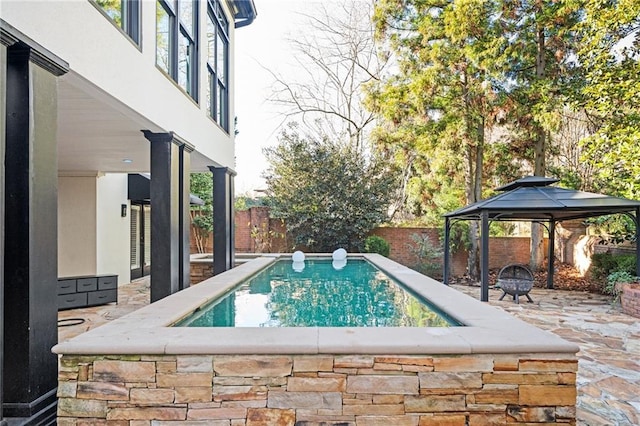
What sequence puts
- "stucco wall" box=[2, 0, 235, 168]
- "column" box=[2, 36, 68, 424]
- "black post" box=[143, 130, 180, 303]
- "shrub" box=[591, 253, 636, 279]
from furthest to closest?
1. "shrub" box=[591, 253, 636, 279]
2. "black post" box=[143, 130, 180, 303]
3. "stucco wall" box=[2, 0, 235, 168]
4. "column" box=[2, 36, 68, 424]

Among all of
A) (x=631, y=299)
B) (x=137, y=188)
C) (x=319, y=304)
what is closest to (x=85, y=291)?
(x=137, y=188)

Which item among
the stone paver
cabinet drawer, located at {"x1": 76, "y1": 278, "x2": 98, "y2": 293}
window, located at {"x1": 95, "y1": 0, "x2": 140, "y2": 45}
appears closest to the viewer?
the stone paver

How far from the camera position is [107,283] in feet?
26.1

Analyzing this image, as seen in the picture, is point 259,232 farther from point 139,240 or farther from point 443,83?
point 443,83

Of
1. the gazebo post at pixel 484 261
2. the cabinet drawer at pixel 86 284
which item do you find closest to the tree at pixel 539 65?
the gazebo post at pixel 484 261

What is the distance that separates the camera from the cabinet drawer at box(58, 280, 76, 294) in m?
7.37

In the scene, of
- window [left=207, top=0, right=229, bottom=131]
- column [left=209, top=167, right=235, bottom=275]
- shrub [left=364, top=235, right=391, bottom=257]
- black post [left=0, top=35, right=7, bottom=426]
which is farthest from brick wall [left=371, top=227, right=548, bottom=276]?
black post [left=0, top=35, right=7, bottom=426]

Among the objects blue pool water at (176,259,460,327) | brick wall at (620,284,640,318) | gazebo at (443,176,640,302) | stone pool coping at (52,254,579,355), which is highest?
gazebo at (443,176,640,302)

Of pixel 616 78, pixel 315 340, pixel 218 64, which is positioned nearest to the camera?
pixel 315 340

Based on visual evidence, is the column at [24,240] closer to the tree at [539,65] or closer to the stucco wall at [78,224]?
the stucco wall at [78,224]

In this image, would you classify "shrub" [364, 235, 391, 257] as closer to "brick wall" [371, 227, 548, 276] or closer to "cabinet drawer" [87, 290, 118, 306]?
"brick wall" [371, 227, 548, 276]

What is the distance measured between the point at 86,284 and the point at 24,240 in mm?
5181

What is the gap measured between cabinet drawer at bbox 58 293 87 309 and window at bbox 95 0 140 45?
186 inches

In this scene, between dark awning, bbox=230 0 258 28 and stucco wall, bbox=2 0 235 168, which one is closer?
stucco wall, bbox=2 0 235 168
